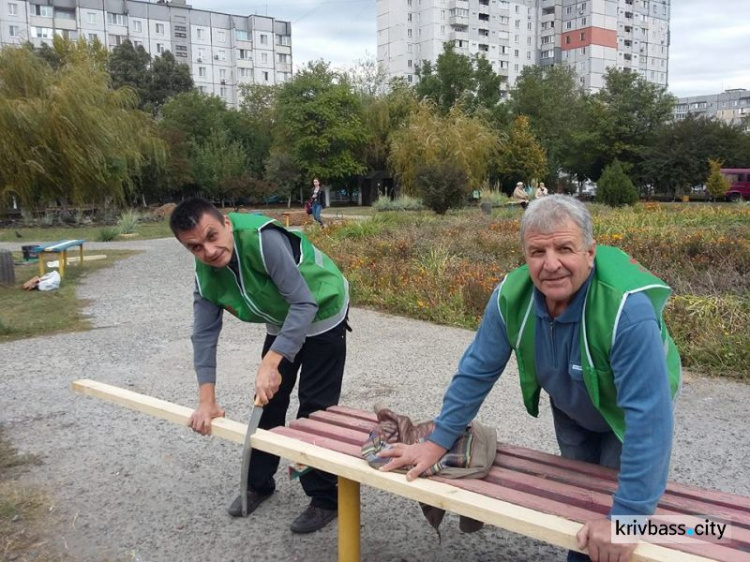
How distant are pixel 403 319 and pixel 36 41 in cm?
6634

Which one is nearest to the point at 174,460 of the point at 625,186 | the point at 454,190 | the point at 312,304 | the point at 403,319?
the point at 312,304

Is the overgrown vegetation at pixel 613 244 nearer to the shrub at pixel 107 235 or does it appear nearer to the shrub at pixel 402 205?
the shrub at pixel 107 235

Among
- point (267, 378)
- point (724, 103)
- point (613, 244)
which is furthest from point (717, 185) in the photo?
point (724, 103)

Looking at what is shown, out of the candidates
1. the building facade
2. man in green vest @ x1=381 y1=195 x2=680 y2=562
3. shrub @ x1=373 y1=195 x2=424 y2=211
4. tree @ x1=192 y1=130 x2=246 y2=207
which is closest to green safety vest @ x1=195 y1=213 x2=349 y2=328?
man in green vest @ x1=381 y1=195 x2=680 y2=562

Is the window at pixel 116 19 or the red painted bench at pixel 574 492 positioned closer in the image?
the red painted bench at pixel 574 492

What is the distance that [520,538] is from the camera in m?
3.08

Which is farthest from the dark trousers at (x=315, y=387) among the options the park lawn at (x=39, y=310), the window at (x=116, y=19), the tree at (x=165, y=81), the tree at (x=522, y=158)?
the window at (x=116, y=19)

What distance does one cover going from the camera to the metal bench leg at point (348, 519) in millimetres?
2564

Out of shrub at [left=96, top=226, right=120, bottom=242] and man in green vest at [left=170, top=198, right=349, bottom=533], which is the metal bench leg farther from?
shrub at [left=96, top=226, right=120, bottom=242]

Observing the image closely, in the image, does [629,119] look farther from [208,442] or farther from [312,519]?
[312,519]

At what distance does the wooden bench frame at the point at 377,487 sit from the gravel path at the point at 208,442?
0.50 meters

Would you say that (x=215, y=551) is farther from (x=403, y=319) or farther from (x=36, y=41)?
(x=36, y=41)

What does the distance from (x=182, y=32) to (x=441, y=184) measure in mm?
60215

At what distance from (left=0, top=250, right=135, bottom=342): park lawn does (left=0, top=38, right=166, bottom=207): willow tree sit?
394 centimetres
